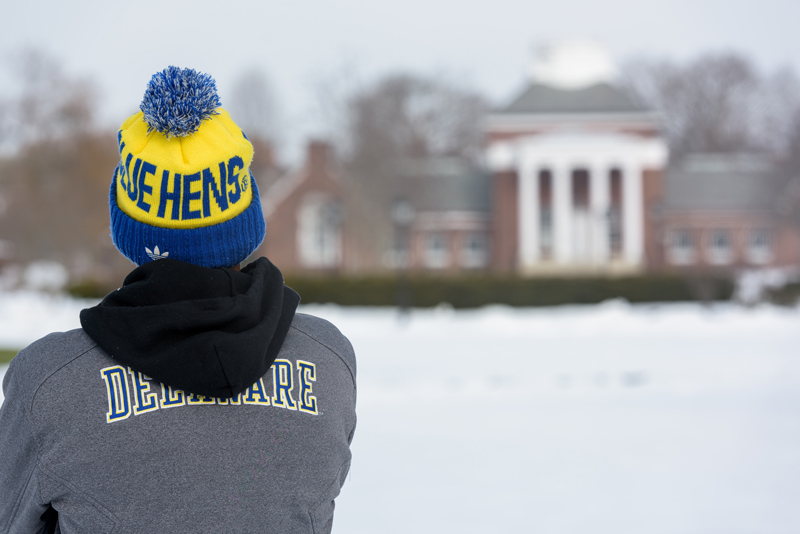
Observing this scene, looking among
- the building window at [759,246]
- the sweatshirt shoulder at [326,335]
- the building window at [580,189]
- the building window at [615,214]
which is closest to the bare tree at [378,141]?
the building window at [580,189]

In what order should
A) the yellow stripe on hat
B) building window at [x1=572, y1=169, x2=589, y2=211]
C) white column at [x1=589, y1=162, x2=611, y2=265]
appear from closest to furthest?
the yellow stripe on hat, white column at [x1=589, y1=162, x2=611, y2=265], building window at [x1=572, y1=169, x2=589, y2=211]

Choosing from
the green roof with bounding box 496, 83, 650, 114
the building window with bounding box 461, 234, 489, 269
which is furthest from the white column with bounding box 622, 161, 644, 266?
the building window with bounding box 461, 234, 489, 269

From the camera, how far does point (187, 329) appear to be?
4.33ft

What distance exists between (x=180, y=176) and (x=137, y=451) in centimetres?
48

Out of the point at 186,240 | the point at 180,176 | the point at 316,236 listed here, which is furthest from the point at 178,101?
the point at 316,236

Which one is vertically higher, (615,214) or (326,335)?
(326,335)

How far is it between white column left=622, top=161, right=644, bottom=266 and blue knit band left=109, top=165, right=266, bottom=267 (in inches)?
1476

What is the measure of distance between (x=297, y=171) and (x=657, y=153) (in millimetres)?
18162

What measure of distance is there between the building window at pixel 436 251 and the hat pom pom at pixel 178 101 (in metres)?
39.0

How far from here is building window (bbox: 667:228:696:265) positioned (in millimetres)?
39938

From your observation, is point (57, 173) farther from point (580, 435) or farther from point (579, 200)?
point (580, 435)

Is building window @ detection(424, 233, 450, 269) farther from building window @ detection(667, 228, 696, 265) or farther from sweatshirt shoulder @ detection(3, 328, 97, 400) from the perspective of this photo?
sweatshirt shoulder @ detection(3, 328, 97, 400)

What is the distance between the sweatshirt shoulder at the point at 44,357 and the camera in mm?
1285

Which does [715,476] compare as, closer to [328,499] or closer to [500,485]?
[500,485]
